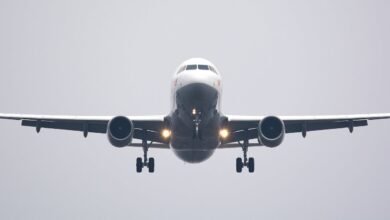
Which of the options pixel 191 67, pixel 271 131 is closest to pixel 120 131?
pixel 191 67

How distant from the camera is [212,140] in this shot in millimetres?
34875

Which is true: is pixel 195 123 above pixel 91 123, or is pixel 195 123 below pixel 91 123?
below

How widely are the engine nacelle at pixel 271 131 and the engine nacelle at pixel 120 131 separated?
611cm

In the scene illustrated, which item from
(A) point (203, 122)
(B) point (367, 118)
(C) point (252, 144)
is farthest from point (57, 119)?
(B) point (367, 118)

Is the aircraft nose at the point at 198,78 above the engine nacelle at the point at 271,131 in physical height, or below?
above

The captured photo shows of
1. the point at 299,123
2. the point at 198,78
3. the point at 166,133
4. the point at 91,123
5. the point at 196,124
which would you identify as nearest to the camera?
the point at 198,78

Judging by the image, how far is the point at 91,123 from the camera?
3656 cm

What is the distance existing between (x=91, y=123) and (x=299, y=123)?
1086cm

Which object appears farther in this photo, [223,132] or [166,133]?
[166,133]

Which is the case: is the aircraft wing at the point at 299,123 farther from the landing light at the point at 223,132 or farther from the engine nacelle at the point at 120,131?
the engine nacelle at the point at 120,131

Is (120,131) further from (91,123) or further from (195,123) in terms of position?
(91,123)

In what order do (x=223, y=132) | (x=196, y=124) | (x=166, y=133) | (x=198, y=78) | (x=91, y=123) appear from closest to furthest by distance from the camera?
(x=198, y=78), (x=196, y=124), (x=223, y=132), (x=166, y=133), (x=91, y=123)

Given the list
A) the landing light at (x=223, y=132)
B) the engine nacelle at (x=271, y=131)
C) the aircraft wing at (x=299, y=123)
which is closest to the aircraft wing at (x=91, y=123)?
the landing light at (x=223, y=132)

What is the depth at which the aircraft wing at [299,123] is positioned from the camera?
35438 millimetres
